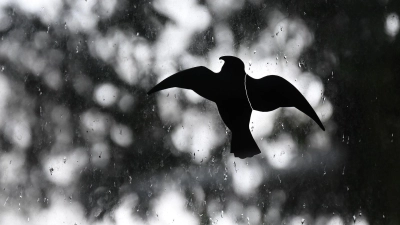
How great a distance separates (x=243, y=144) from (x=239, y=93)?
13 cm

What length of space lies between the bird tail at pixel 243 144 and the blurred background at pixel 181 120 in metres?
0.02

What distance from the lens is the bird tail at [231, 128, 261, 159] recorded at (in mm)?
1347

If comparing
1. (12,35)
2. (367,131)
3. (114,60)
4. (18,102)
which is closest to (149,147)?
(114,60)

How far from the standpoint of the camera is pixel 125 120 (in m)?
1.37

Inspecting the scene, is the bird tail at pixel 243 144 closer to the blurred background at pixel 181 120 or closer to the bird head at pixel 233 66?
the blurred background at pixel 181 120

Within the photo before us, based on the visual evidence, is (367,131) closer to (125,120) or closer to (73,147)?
(125,120)

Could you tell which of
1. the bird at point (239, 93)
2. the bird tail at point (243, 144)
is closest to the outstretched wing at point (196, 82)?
the bird at point (239, 93)

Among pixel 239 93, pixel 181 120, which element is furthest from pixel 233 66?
pixel 181 120

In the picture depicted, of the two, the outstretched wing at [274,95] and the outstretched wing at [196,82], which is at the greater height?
the outstretched wing at [274,95]

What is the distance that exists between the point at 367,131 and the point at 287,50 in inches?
12.5

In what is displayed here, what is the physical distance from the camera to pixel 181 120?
4.51 feet

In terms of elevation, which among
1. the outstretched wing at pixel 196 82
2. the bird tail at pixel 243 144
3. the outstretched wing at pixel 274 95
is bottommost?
the bird tail at pixel 243 144

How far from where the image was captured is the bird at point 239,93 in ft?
4.44

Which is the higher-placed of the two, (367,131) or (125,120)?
(367,131)
